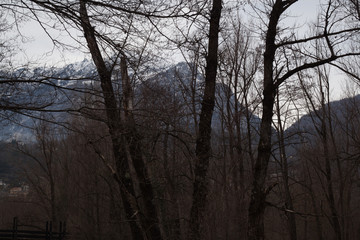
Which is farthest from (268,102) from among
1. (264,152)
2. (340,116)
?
(340,116)

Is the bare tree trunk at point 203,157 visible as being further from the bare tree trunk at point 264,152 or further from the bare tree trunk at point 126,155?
the bare tree trunk at point 126,155

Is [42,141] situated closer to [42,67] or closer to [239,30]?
[239,30]

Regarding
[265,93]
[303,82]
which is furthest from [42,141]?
[265,93]

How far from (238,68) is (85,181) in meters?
11.8

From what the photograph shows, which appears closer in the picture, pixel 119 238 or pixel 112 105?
pixel 112 105

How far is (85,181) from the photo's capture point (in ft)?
78.9

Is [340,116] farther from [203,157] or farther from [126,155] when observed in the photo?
[203,157]

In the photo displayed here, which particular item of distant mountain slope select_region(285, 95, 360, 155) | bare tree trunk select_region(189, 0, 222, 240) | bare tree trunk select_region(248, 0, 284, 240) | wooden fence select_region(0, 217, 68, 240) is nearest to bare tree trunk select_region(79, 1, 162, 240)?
bare tree trunk select_region(189, 0, 222, 240)

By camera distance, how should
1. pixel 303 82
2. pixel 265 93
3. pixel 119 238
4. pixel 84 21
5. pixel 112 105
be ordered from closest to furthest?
pixel 84 21, pixel 112 105, pixel 265 93, pixel 119 238, pixel 303 82

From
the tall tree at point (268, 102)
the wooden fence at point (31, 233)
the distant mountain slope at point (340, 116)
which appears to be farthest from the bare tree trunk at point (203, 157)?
the wooden fence at point (31, 233)

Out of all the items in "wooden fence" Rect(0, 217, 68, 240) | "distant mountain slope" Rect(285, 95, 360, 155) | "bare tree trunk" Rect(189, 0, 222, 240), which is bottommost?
"wooden fence" Rect(0, 217, 68, 240)

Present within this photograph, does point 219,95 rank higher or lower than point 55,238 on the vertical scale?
higher

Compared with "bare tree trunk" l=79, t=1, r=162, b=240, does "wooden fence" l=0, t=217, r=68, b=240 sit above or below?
below

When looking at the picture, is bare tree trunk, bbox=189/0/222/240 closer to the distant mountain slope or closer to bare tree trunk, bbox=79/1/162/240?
bare tree trunk, bbox=79/1/162/240
